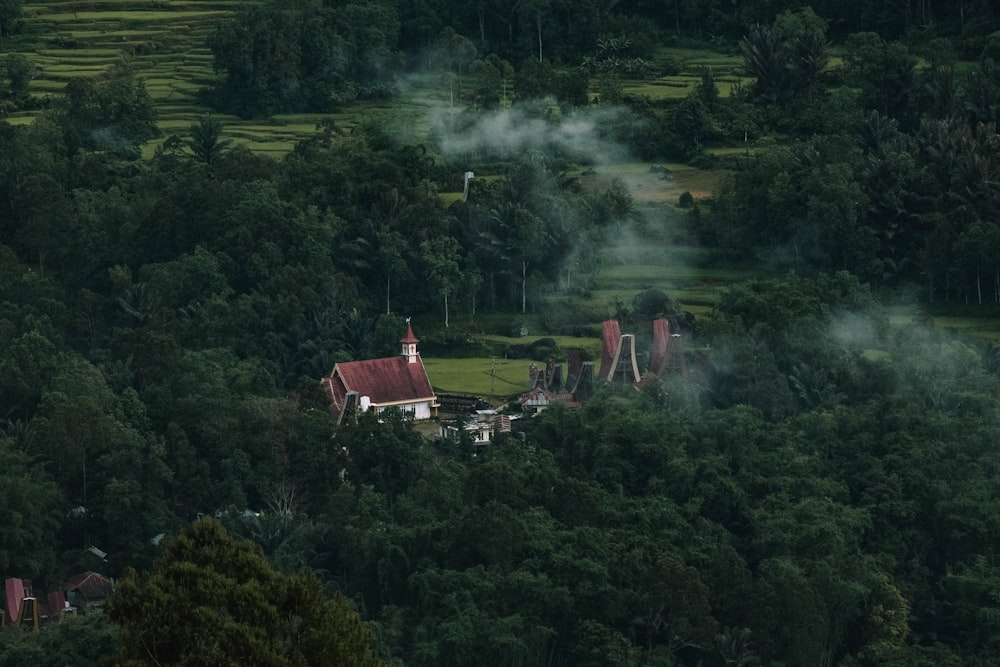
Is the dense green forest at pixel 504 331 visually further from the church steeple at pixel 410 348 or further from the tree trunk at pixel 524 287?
the church steeple at pixel 410 348

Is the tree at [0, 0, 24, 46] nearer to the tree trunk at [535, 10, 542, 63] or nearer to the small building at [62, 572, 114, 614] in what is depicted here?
the tree trunk at [535, 10, 542, 63]

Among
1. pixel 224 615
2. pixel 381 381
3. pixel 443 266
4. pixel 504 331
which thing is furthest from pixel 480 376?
pixel 224 615

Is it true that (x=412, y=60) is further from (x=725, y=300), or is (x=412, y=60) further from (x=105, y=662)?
(x=105, y=662)

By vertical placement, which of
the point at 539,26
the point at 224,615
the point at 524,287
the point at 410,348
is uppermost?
the point at 224,615

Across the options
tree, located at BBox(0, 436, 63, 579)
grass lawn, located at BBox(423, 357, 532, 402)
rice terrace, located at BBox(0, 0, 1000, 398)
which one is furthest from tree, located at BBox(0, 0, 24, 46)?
tree, located at BBox(0, 436, 63, 579)

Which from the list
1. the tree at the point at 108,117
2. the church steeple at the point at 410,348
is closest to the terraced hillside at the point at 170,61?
the tree at the point at 108,117

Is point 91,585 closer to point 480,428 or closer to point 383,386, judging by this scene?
point 480,428

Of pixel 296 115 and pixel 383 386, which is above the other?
pixel 296 115
